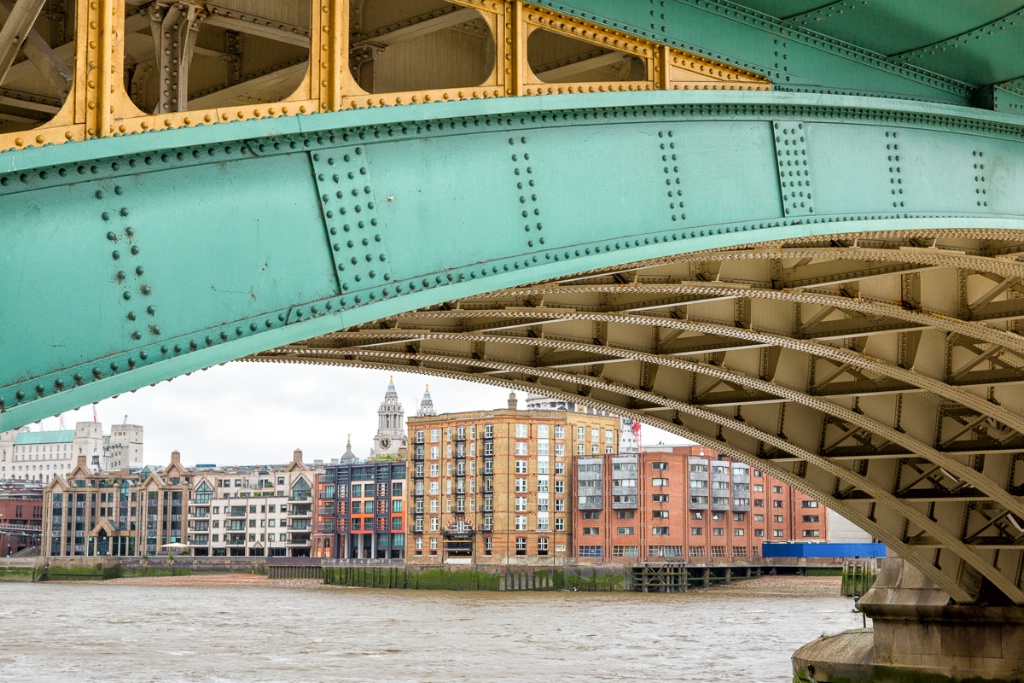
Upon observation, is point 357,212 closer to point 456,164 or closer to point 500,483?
point 456,164

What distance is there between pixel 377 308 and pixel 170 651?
4236 centimetres

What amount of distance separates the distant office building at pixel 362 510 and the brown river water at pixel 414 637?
32064mm

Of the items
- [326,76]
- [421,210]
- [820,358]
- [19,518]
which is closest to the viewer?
[326,76]

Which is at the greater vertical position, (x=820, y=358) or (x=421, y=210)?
(x=820, y=358)

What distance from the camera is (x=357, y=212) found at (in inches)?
291

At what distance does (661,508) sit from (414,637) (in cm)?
6032

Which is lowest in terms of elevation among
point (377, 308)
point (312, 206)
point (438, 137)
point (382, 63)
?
point (377, 308)

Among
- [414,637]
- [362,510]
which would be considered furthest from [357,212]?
[362,510]

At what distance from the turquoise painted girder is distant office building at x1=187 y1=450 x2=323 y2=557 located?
134176mm

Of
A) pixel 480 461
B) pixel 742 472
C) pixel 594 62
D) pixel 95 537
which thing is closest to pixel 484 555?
pixel 480 461

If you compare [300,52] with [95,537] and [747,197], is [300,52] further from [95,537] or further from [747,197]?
[95,537]

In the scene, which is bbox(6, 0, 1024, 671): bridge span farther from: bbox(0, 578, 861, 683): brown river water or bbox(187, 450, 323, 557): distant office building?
bbox(187, 450, 323, 557): distant office building

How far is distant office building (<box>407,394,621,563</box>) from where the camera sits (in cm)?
11238

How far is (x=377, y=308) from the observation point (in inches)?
290
